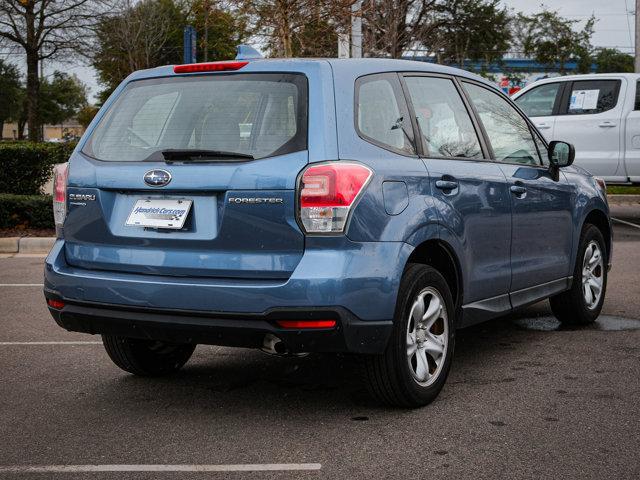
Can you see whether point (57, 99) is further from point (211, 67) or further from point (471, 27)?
point (211, 67)

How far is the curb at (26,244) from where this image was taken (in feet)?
41.5

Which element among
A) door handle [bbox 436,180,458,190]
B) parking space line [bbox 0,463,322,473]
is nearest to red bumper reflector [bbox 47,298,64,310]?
parking space line [bbox 0,463,322,473]

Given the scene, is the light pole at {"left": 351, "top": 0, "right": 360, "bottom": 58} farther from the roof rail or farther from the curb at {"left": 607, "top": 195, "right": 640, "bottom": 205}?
the roof rail

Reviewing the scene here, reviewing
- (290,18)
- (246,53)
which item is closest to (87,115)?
(290,18)

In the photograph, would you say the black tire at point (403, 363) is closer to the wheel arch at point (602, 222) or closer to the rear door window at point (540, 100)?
the wheel arch at point (602, 222)

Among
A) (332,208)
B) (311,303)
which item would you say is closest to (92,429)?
(311,303)

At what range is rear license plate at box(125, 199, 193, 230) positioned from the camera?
15.1ft

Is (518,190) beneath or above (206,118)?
beneath

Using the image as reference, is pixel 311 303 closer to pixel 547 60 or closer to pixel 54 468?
pixel 54 468

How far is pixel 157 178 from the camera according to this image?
4.67 metres

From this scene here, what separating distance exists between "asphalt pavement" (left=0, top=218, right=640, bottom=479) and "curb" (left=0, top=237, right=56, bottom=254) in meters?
5.85

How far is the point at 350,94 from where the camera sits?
4750mm

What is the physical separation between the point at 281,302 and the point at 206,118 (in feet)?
3.32

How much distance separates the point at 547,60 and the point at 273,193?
56988 mm
